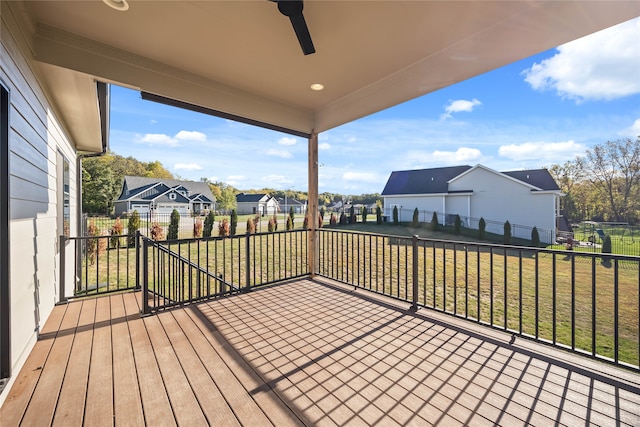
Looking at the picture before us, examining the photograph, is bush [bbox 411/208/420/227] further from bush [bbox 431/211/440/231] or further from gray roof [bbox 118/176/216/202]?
gray roof [bbox 118/176/216/202]

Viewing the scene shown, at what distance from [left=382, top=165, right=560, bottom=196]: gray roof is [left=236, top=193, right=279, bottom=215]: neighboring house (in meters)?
5.02

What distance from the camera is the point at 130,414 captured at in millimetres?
1458

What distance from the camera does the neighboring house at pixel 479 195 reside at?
4715 millimetres

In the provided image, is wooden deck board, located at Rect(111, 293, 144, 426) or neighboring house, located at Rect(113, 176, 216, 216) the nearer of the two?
wooden deck board, located at Rect(111, 293, 144, 426)

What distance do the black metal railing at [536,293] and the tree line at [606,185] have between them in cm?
67

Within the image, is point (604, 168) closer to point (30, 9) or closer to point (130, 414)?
point (130, 414)

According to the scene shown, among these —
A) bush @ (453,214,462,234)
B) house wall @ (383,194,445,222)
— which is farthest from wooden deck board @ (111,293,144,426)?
house wall @ (383,194,445,222)

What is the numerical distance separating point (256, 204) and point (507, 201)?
698 centimetres

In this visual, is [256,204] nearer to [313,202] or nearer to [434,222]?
[313,202]

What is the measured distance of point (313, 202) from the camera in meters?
4.46

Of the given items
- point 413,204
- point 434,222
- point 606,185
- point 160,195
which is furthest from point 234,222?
point 606,185

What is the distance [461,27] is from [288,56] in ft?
5.29

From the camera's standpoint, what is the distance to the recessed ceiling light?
6.23 ft

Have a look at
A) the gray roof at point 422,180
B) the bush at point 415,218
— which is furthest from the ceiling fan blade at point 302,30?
the bush at point 415,218
